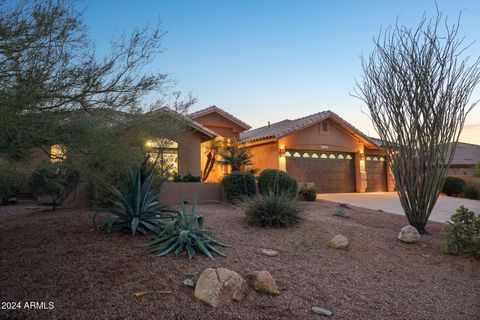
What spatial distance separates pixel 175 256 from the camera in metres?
4.91

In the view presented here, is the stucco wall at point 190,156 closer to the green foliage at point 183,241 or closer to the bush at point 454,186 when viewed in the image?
the green foliage at point 183,241

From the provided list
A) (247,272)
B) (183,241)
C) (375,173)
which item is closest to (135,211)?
(183,241)

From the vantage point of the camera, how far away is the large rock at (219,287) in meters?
3.77

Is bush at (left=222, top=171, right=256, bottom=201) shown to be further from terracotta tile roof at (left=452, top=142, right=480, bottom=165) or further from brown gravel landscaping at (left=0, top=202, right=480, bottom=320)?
terracotta tile roof at (left=452, top=142, right=480, bottom=165)

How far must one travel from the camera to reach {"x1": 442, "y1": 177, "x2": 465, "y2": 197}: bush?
19109 mm

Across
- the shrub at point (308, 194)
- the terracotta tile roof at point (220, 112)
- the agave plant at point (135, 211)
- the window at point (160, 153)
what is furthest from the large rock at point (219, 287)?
the terracotta tile roof at point (220, 112)

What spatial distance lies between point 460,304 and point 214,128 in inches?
669

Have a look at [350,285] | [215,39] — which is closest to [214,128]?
[215,39]

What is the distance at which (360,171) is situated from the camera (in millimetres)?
20672

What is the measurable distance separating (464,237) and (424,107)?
3.35 metres

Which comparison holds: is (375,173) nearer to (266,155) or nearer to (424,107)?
(266,155)

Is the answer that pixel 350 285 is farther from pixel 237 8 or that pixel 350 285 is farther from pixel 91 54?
pixel 237 8

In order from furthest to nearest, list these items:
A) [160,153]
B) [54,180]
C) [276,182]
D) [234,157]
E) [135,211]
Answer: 1. [234,157]
2. [276,182]
3. [54,180]
4. [160,153]
5. [135,211]

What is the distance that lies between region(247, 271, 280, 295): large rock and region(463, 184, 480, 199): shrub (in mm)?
19127
